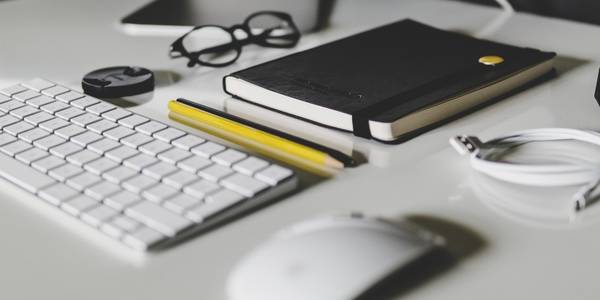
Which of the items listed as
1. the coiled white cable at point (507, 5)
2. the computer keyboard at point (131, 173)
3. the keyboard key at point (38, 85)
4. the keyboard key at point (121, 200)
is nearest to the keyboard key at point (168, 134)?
the computer keyboard at point (131, 173)

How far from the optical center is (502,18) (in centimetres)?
116

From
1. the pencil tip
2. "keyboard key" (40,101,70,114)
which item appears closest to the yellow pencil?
the pencil tip

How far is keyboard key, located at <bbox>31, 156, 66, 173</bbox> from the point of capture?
25.2 inches

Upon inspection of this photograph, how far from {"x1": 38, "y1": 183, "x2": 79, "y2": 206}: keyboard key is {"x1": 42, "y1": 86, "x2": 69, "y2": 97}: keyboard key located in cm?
22

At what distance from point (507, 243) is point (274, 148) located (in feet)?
0.81

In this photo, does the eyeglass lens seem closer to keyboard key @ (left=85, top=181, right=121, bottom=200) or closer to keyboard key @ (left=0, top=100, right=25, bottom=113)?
keyboard key @ (left=0, top=100, right=25, bottom=113)

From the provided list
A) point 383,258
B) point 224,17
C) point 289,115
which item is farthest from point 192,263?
point 224,17

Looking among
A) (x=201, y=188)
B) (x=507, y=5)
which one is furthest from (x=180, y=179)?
(x=507, y=5)

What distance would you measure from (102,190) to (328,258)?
221 millimetres

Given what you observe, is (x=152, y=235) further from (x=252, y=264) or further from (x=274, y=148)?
(x=274, y=148)

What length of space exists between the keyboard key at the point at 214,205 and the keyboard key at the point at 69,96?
29 centimetres

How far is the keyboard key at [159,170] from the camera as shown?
1.99ft

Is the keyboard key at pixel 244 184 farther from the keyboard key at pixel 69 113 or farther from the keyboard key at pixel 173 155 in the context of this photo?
the keyboard key at pixel 69 113

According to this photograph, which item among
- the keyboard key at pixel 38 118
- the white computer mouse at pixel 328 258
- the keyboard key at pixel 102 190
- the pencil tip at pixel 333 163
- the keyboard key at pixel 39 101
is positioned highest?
the white computer mouse at pixel 328 258
